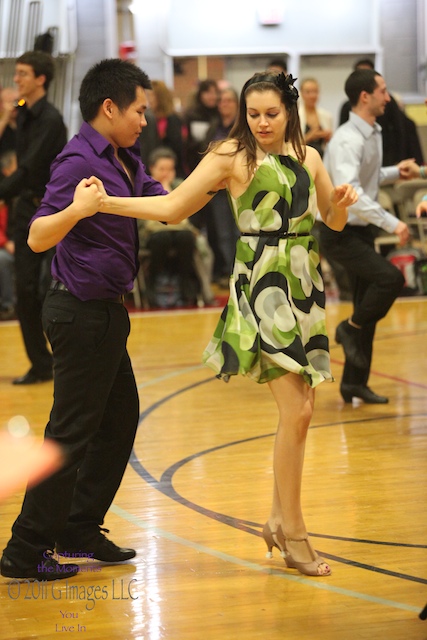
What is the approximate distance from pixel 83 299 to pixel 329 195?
0.97 meters

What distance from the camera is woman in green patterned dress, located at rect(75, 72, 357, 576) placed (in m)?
3.54

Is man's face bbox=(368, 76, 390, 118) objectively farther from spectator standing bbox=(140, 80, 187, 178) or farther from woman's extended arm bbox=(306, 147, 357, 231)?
spectator standing bbox=(140, 80, 187, 178)

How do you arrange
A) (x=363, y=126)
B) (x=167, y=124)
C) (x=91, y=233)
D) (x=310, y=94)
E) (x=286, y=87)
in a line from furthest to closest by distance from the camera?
(x=167, y=124) < (x=310, y=94) < (x=363, y=126) < (x=286, y=87) < (x=91, y=233)

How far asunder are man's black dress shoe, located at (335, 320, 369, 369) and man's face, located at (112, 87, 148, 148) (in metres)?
2.86

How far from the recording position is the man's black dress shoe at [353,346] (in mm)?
6184

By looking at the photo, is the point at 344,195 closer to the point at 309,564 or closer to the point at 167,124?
the point at 309,564

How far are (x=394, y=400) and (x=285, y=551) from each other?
9.22ft

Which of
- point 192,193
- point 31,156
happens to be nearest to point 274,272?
point 192,193

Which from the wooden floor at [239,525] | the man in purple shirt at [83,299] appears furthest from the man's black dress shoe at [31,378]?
the man in purple shirt at [83,299]

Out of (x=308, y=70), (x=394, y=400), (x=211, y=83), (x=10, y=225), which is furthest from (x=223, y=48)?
(x=394, y=400)

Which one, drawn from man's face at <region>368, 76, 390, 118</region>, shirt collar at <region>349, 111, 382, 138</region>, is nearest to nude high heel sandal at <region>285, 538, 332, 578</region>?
shirt collar at <region>349, 111, 382, 138</region>

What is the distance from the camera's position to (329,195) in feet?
12.6

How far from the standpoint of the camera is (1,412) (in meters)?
6.34

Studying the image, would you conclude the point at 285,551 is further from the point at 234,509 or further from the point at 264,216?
the point at 264,216
